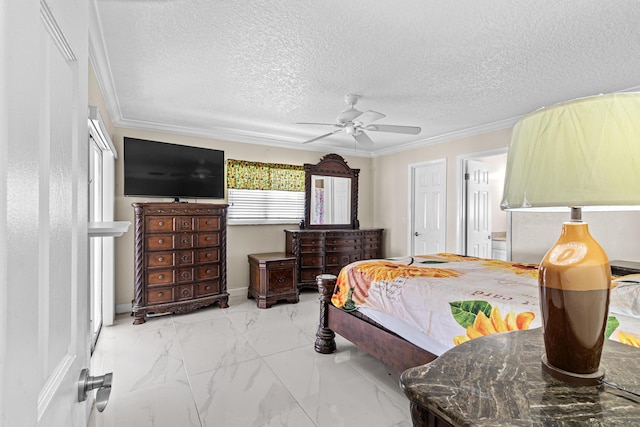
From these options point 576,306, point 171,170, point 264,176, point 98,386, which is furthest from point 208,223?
point 576,306

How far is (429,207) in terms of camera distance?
519cm

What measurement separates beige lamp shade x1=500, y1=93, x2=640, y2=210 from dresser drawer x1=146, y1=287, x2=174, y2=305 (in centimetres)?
389

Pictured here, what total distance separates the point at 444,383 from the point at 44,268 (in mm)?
862

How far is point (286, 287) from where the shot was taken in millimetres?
4523

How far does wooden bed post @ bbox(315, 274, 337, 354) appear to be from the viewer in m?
2.92

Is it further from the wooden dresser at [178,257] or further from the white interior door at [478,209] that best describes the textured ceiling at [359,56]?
the wooden dresser at [178,257]

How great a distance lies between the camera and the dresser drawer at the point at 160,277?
12.3 ft

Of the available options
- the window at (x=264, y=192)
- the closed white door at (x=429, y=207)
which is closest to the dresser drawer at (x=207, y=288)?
the window at (x=264, y=192)

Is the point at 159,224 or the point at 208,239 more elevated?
the point at 159,224

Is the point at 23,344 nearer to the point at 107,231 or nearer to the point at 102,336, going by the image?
the point at 107,231

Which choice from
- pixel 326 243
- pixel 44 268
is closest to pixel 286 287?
pixel 326 243

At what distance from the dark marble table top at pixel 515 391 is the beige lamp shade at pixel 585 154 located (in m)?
0.44

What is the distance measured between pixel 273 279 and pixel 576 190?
4.00 metres

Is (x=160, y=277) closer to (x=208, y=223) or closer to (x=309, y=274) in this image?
(x=208, y=223)
